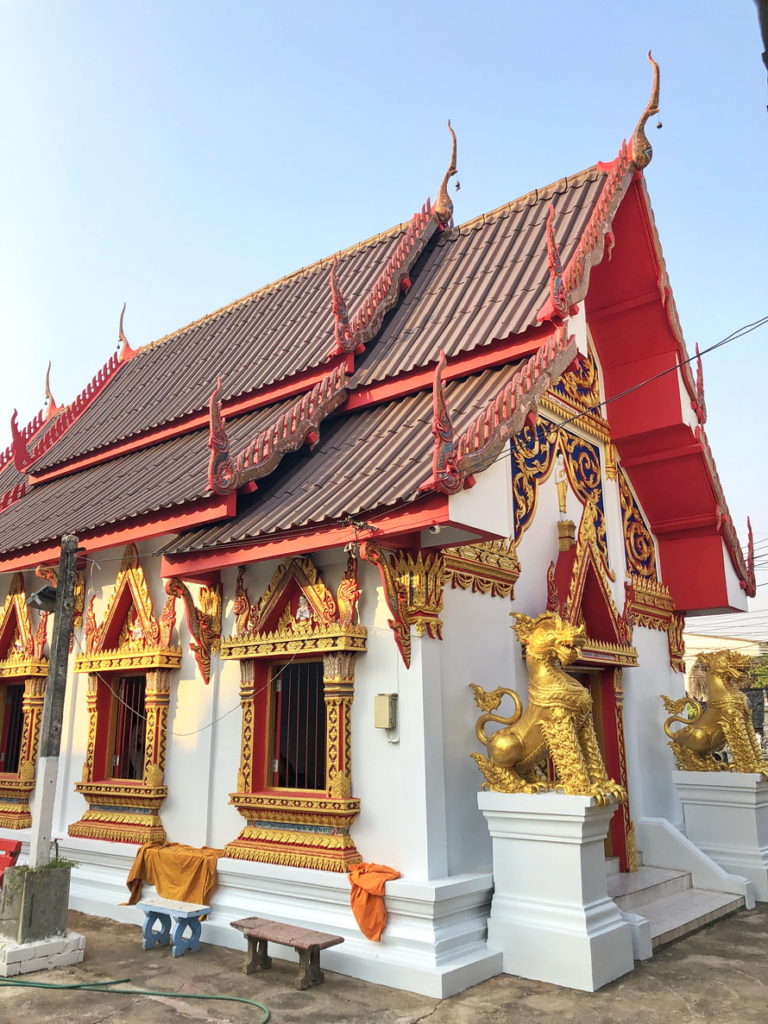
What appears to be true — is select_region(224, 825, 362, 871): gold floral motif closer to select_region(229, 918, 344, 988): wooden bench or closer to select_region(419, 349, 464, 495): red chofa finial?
select_region(229, 918, 344, 988): wooden bench

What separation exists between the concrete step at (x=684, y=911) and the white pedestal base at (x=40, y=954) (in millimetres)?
3904

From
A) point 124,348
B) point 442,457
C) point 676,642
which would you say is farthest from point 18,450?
point 676,642

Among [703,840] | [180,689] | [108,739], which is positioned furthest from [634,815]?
[108,739]

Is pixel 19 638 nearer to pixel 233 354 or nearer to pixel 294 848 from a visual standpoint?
pixel 233 354

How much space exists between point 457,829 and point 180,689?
107 inches

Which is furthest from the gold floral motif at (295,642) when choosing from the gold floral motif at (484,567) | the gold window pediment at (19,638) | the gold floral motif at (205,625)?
the gold window pediment at (19,638)

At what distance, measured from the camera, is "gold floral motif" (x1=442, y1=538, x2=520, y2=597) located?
6.13m

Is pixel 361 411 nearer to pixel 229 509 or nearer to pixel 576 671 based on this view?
pixel 229 509

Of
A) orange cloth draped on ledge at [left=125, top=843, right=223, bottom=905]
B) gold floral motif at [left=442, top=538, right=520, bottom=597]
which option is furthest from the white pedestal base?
gold floral motif at [left=442, top=538, right=520, bottom=597]

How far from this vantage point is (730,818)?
25.7ft

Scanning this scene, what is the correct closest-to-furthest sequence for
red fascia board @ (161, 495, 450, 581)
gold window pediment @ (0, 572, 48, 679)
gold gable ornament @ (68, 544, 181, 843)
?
red fascia board @ (161, 495, 450, 581), gold gable ornament @ (68, 544, 181, 843), gold window pediment @ (0, 572, 48, 679)

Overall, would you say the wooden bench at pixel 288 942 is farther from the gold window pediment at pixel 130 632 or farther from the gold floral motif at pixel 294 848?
the gold window pediment at pixel 130 632

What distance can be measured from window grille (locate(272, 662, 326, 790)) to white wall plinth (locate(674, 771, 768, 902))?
387 cm

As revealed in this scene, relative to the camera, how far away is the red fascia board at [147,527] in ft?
21.2
